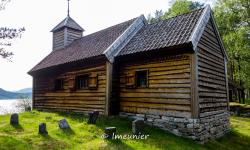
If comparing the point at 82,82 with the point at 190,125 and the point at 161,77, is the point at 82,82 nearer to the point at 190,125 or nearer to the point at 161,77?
the point at 161,77

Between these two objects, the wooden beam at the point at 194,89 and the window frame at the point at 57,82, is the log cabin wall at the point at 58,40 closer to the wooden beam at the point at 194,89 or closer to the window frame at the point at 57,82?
the window frame at the point at 57,82

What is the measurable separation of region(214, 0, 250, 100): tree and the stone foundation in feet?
70.5

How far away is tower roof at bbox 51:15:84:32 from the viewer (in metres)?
24.7

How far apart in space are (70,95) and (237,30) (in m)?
25.5

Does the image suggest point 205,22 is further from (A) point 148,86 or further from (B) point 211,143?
(B) point 211,143

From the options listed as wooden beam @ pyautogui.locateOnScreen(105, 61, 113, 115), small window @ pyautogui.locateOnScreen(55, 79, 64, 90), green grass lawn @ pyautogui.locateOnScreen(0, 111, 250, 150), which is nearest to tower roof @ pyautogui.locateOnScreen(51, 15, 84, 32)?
small window @ pyautogui.locateOnScreen(55, 79, 64, 90)

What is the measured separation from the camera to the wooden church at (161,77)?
11.5 metres

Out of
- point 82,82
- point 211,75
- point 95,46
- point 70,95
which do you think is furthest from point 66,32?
point 211,75

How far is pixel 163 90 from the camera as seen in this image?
40.0ft

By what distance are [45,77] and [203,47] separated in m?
12.8

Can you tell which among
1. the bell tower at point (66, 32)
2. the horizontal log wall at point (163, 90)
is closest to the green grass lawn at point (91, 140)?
the horizontal log wall at point (163, 90)

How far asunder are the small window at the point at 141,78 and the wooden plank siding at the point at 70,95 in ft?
6.29

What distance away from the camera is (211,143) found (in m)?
11.8

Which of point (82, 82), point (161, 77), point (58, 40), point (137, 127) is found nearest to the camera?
point (137, 127)
